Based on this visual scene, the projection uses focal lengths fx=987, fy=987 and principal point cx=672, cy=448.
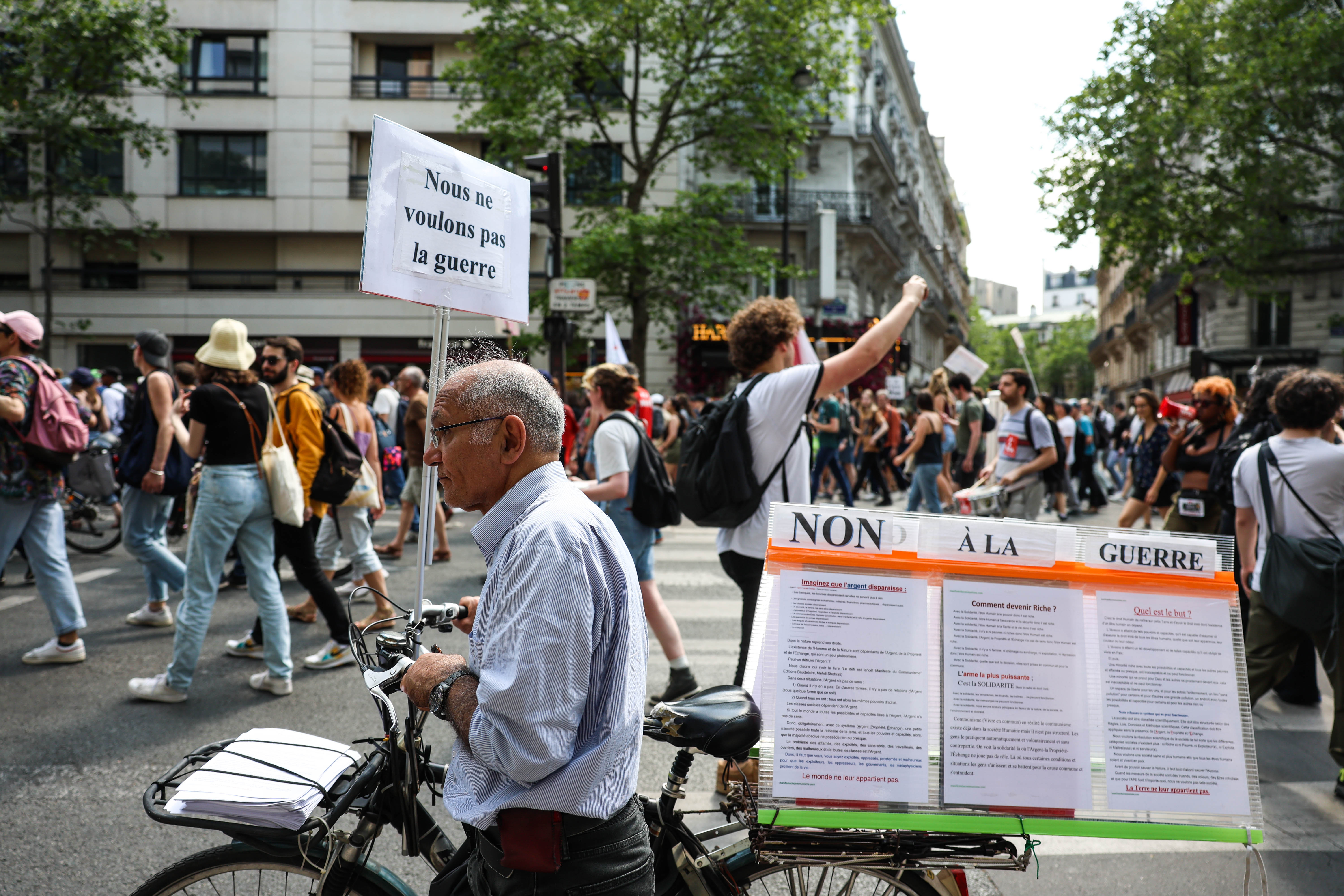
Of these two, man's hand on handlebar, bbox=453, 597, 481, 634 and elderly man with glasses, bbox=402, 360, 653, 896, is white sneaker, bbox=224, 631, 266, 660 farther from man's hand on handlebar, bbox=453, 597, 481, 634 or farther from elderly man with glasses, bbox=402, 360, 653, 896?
elderly man with glasses, bbox=402, 360, 653, 896

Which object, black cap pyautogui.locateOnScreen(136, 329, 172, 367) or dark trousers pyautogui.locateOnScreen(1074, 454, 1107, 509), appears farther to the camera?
dark trousers pyautogui.locateOnScreen(1074, 454, 1107, 509)

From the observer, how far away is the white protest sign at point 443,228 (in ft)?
9.55

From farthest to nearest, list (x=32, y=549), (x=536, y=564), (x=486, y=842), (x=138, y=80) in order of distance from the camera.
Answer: (x=138, y=80), (x=32, y=549), (x=486, y=842), (x=536, y=564)

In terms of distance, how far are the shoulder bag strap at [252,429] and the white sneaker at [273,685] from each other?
1.06 m

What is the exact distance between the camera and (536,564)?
1.62 m

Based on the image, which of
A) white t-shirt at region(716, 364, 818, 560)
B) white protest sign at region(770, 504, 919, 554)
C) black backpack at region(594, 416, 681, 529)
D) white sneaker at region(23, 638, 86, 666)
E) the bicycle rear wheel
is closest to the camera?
white protest sign at region(770, 504, 919, 554)

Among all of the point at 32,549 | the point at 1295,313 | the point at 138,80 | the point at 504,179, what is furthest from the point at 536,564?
the point at 1295,313

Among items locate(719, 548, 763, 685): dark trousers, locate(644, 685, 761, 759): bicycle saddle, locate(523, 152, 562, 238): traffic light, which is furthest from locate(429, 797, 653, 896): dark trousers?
locate(523, 152, 562, 238): traffic light

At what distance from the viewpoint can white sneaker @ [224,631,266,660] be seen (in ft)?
19.3

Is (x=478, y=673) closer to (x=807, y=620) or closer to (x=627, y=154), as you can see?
(x=807, y=620)

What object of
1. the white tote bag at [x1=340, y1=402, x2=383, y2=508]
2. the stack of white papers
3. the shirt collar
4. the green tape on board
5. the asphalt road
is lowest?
the asphalt road

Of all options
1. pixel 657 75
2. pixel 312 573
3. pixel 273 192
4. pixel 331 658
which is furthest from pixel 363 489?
pixel 273 192

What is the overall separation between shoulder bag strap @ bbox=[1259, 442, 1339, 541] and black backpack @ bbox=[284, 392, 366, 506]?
4823 mm

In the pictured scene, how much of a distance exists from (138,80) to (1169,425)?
28.1 m
